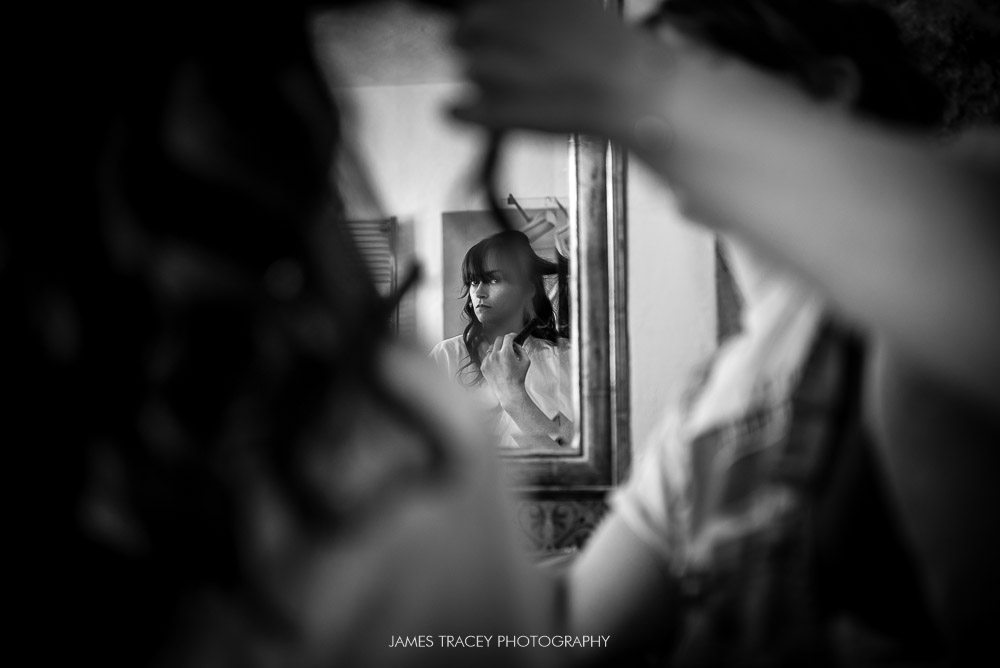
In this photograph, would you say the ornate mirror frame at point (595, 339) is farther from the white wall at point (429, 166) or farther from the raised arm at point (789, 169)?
the raised arm at point (789, 169)

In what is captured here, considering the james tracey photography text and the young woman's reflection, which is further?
the young woman's reflection

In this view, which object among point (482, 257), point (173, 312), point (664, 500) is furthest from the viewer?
point (482, 257)

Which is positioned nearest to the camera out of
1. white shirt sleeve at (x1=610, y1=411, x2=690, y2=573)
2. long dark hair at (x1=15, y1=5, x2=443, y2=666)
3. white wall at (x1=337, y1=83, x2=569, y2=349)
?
long dark hair at (x1=15, y1=5, x2=443, y2=666)

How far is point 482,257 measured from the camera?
884mm

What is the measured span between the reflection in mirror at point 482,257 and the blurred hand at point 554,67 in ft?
1.81

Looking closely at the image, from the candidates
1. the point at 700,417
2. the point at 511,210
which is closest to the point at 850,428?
the point at 700,417

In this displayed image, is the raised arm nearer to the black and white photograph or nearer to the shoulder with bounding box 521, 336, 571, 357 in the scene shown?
the black and white photograph

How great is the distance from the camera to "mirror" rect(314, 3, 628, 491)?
89 centimetres

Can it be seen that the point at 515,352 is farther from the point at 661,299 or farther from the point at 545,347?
the point at 661,299

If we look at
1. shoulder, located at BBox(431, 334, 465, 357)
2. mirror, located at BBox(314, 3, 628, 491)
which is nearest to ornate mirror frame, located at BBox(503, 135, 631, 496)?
mirror, located at BBox(314, 3, 628, 491)

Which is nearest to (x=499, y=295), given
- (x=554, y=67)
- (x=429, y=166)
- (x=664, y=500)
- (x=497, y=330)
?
(x=497, y=330)

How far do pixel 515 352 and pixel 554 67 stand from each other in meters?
0.64

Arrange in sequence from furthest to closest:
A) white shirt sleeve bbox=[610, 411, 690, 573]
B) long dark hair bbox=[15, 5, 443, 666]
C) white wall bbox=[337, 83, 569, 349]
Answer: white wall bbox=[337, 83, 569, 349]
white shirt sleeve bbox=[610, 411, 690, 573]
long dark hair bbox=[15, 5, 443, 666]

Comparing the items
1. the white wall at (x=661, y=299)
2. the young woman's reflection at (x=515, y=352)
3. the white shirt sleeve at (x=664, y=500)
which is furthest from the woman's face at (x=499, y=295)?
the white shirt sleeve at (x=664, y=500)
